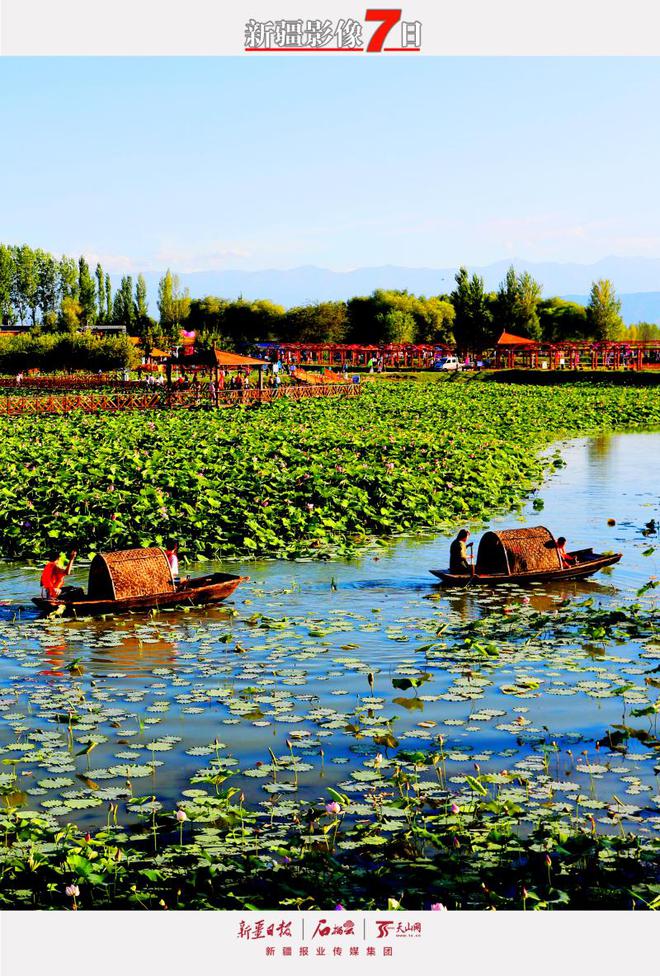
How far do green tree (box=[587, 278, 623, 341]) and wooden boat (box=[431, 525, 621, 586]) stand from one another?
86.6 m

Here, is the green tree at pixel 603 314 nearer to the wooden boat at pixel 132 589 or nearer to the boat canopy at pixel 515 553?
the boat canopy at pixel 515 553

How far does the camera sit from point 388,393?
54438 mm

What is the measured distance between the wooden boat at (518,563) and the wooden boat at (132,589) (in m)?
3.12

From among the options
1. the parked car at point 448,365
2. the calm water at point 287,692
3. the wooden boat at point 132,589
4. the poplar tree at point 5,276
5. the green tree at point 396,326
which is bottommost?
the calm water at point 287,692

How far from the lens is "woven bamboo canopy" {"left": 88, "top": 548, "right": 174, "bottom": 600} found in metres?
13.4

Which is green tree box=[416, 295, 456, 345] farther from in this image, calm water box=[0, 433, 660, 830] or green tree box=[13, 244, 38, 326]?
calm water box=[0, 433, 660, 830]

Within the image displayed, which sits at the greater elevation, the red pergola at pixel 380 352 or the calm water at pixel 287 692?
the red pergola at pixel 380 352

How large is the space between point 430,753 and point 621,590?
7188 mm

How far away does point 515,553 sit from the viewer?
14.9 meters

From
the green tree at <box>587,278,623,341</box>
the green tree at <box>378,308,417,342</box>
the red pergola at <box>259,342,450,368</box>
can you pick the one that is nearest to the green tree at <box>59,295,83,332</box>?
the red pergola at <box>259,342,450,368</box>

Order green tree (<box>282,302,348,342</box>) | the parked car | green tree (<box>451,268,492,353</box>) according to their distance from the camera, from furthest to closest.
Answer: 1. green tree (<box>282,302,348,342</box>)
2. green tree (<box>451,268,492,353</box>)
3. the parked car

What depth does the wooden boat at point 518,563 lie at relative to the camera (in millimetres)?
14750

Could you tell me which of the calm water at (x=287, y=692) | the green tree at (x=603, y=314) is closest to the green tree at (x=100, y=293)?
the green tree at (x=603, y=314)

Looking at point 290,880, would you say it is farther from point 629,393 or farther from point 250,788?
point 629,393
